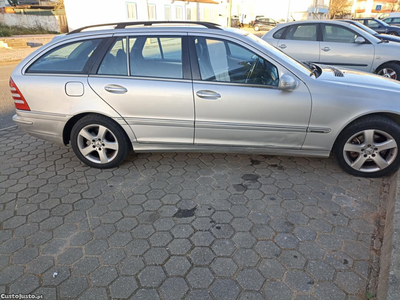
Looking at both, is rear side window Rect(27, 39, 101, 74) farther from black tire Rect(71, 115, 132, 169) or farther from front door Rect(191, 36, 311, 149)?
front door Rect(191, 36, 311, 149)

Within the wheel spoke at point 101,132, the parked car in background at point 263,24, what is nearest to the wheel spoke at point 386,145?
the wheel spoke at point 101,132

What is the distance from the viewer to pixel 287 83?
305 cm

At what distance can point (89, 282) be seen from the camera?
84.0 inches

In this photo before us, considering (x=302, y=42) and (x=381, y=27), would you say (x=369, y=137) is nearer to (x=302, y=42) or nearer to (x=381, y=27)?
(x=302, y=42)

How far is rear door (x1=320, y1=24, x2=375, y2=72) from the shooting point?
6723 millimetres

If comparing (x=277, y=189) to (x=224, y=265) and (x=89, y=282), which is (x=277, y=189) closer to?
(x=224, y=265)

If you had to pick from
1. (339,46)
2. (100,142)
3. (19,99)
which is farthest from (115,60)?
(339,46)

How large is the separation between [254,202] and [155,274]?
1.25m

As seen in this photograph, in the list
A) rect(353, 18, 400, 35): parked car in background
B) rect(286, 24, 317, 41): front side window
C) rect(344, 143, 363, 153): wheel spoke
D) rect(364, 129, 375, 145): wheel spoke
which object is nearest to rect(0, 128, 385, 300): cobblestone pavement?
rect(344, 143, 363, 153): wheel spoke

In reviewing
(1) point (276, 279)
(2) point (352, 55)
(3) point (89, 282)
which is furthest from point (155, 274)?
(2) point (352, 55)

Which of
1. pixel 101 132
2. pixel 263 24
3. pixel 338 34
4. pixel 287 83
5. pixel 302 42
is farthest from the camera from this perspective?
pixel 263 24

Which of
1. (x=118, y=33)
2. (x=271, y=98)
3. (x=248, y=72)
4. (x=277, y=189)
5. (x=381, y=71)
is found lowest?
(x=277, y=189)

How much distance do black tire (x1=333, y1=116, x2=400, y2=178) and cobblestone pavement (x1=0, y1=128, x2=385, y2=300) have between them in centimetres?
11

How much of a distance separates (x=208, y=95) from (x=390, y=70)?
558cm
